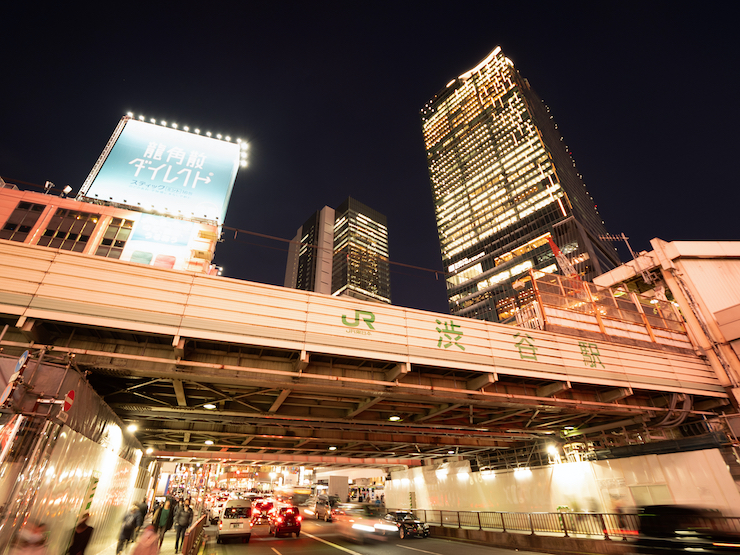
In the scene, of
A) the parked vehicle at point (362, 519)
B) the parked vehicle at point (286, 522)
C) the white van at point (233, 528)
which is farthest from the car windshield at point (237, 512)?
the parked vehicle at point (362, 519)

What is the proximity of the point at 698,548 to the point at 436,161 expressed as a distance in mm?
186969

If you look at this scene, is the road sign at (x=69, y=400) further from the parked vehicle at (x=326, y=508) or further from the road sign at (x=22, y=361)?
the parked vehicle at (x=326, y=508)

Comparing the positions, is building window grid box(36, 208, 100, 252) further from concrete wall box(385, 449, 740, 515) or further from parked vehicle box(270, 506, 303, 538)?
concrete wall box(385, 449, 740, 515)

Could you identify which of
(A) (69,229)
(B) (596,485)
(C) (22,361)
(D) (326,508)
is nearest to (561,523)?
(B) (596,485)

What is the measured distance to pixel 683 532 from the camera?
7.37 meters

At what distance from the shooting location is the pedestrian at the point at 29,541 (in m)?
6.09

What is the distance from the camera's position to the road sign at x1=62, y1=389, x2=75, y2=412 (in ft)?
23.8

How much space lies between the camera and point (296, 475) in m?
82.9

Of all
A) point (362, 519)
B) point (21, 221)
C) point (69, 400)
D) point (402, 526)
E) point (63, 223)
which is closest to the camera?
point (69, 400)

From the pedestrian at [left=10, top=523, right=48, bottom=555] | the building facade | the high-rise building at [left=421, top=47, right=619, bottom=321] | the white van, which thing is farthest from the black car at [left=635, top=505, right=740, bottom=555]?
the high-rise building at [left=421, top=47, right=619, bottom=321]

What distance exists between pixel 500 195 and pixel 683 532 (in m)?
143

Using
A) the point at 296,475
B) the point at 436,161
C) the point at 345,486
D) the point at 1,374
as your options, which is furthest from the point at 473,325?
the point at 436,161

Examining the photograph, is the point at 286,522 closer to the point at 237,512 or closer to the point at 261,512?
the point at 237,512

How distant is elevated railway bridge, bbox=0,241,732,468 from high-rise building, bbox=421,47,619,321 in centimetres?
7186
